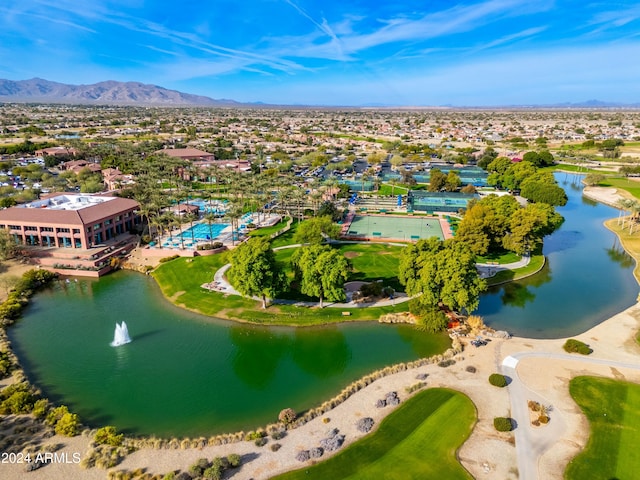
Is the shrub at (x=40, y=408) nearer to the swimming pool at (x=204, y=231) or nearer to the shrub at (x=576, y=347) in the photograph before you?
the swimming pool at (x=204, y=231)

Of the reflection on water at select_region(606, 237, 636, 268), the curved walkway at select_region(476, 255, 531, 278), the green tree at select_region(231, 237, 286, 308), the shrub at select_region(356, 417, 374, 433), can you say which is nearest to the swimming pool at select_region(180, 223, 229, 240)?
the green tree at select_region(231, 237, 286, 308)

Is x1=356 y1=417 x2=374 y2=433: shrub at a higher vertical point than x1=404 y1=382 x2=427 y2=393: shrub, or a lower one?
higher

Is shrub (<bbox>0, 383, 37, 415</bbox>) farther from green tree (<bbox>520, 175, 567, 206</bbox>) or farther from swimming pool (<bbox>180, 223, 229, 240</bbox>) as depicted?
green tree (<bbox>520, 175, 567, 206</bbox>)

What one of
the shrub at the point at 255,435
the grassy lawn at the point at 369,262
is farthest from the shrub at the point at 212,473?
the grassy lawn at the point at 369,262

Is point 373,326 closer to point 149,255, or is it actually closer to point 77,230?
point 149,255

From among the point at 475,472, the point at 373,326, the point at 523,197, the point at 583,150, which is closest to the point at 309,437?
the point at 475,472

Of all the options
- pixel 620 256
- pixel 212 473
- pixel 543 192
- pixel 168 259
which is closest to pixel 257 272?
pixel 212 473
